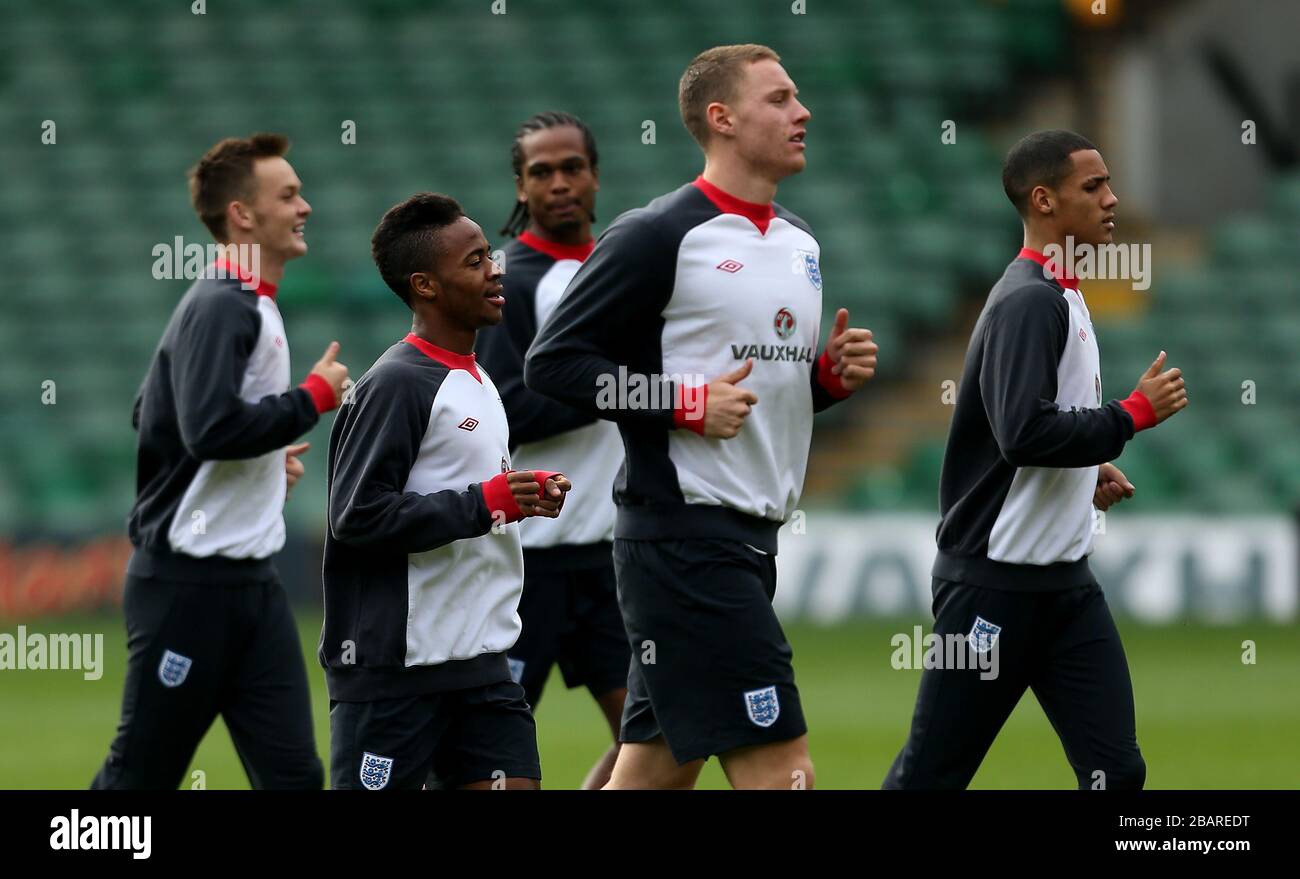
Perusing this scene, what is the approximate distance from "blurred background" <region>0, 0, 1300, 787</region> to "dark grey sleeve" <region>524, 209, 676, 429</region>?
279 inches

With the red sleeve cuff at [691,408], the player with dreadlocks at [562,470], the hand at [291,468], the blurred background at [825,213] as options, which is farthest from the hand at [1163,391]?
the blurred background at [825,213]

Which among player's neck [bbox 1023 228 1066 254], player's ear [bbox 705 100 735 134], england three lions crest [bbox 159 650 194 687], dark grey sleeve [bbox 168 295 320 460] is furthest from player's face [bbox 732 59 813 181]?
england three lions crest [bbox 159 650 194 687]

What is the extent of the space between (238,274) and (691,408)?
6.38 feet

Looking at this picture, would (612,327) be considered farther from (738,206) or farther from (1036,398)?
(1036,398)

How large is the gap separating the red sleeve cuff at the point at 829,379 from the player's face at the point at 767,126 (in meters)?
0.54

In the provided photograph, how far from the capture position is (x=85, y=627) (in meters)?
14.2

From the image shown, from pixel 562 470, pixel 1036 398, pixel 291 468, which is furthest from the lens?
pixel 562 470

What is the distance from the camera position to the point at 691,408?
5168mm

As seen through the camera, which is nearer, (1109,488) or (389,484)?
(389,484)

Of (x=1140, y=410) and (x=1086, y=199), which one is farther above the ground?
(x=1086, y=199)

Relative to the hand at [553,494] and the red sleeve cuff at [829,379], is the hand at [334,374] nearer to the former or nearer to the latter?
the hand at [553,494]

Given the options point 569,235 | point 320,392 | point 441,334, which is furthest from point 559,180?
point 441,334

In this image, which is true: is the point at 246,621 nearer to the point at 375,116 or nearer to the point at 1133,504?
the point at 1133,504

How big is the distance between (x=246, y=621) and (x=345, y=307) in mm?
10899
